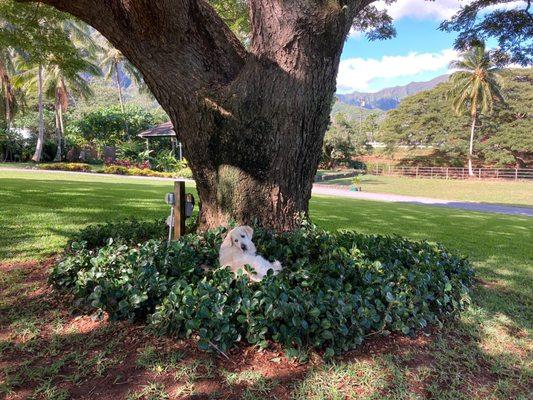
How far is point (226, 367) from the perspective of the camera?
6.97 ft

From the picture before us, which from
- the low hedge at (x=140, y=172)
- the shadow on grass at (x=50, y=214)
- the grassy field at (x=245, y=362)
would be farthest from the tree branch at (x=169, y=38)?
the low hedge at (x=140, y=172)

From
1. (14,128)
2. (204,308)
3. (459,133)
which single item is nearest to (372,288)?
(204,308)

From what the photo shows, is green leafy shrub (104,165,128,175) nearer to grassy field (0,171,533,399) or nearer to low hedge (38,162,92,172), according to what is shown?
low hedge (38,162,92,172)

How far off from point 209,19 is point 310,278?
2.28 meters

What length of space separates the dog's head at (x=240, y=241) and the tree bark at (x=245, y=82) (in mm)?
479

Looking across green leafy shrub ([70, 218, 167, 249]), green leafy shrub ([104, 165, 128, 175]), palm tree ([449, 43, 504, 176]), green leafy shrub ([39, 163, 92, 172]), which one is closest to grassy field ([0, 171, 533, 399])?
green leafy shrub ([70, 218, 167, 249])

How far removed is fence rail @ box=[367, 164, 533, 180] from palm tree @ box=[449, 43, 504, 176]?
945 mm

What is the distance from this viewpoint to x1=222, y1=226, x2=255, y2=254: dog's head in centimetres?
290

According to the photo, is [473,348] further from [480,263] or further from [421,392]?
[480,263]

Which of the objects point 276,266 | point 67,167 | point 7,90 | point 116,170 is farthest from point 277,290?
point 7,90

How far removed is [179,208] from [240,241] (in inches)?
35.5

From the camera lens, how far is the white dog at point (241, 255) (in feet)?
9.30

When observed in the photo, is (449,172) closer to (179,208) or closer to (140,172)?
(140,172)

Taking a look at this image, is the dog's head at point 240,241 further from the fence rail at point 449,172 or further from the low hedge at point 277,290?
the fence rail at point 449,172
